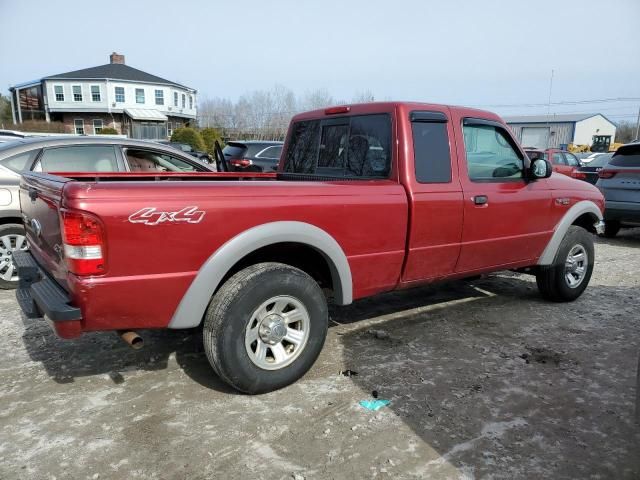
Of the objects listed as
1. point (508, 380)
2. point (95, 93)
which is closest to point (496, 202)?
point (508, 380)

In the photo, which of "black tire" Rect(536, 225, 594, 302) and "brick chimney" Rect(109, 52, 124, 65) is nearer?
"black tire" Rect(536, 225, 594, 302)

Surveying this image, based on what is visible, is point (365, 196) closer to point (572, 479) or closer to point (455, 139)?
point (455, 139)

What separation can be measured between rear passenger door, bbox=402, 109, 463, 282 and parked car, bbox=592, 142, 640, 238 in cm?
626

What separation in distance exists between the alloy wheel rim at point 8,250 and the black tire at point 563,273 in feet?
18.6

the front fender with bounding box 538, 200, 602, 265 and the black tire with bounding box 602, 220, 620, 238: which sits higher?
the front fender with bounding box 538, 200, 602, 265

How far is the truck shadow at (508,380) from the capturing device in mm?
2689

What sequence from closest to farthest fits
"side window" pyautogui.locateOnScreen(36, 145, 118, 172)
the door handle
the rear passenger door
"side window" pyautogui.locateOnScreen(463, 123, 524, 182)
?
the rear passenger door
the door handle
"side window" pyautogui.locateOnScreen(463, 123, 524, 182)
"side window" pyautogui.locateOnScreen(36, 145, 118, 172)

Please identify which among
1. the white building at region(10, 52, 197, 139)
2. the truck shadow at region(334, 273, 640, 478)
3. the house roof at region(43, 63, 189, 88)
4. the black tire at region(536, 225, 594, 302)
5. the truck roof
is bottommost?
the truck shadow at region(334, 273, 640, 478)

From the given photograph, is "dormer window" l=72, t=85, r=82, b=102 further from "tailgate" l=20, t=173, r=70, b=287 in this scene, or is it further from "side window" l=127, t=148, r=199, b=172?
"tailgate" l=20, t=173, r=70, b=287

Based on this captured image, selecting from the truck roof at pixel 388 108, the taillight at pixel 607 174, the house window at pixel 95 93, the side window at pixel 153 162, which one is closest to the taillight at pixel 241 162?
the side window at pixel 153 162

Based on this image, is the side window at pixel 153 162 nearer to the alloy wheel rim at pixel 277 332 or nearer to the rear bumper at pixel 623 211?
the alloy wheel rim at pixel 277 332

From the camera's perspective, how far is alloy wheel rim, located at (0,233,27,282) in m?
5.31

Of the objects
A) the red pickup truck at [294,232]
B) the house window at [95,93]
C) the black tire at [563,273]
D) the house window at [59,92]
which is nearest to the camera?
the red pickup truck at [294,232]

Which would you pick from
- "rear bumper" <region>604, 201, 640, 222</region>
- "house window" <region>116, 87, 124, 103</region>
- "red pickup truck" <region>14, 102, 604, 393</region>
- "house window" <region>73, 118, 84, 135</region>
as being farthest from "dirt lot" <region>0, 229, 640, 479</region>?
"house window" <region>73, 118, 84, 135</region>
